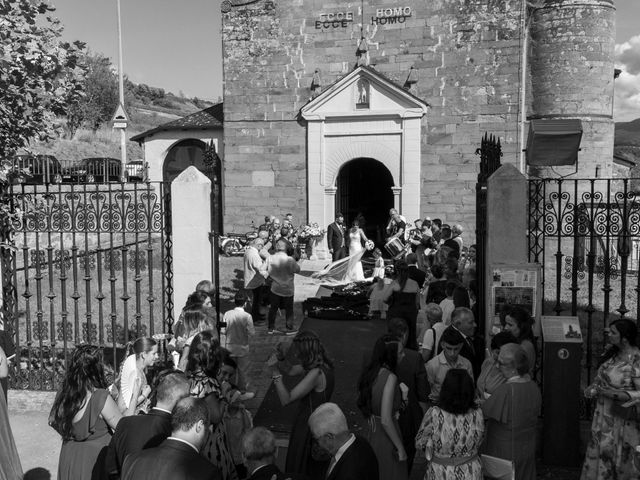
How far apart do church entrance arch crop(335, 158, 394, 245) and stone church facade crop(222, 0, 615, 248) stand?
2324mm

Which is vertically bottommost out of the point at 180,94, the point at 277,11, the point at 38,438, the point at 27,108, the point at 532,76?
the point at 38,438

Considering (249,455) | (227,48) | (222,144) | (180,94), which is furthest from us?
(180,94)

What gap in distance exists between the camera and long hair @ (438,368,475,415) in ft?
14.0

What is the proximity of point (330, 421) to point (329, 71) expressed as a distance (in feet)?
53.7

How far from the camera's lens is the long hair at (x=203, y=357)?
4715mm


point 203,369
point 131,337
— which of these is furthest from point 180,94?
point 203,369

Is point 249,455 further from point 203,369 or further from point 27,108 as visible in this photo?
point 27,108

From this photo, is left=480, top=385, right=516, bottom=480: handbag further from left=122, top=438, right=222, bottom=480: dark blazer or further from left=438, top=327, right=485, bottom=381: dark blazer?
left=122, top=438, right=222, bottom=480: dark blazer

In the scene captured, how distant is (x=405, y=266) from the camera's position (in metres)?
8.32

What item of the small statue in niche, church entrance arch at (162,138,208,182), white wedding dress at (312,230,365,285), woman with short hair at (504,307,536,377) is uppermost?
the small statue in niche

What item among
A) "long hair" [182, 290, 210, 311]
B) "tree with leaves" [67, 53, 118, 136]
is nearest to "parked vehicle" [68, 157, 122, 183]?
"long hair" [182, 290, 210, 311]

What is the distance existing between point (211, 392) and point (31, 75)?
431 centimetres

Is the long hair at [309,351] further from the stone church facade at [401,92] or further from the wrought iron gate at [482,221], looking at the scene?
the stone church facade at [401,92]

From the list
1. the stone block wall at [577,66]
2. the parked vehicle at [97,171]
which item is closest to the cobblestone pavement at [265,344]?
the parked vehicle at [97,171]
